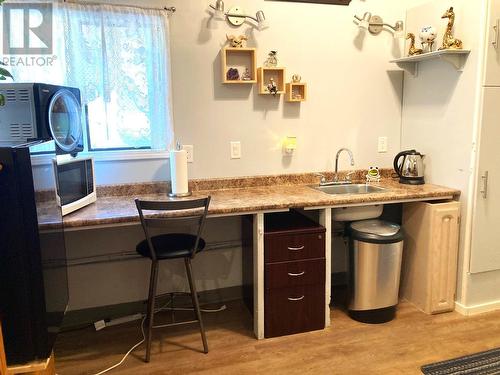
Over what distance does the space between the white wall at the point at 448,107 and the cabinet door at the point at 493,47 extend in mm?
44

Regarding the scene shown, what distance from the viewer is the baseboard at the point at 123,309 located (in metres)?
2.61

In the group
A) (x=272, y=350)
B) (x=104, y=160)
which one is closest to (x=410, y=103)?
(x=272, y=350)

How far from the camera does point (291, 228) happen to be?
2.40m

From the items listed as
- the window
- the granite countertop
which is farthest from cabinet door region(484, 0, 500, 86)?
the window

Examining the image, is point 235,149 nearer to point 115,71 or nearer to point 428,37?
point 115,71

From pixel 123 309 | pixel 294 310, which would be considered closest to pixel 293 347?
pixel 294 310

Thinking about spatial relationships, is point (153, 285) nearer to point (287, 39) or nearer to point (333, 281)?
point (333, 281)

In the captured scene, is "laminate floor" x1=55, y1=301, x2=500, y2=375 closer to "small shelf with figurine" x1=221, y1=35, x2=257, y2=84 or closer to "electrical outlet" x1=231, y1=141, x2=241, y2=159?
"electrical outlet" x1=231, y1=141, x2=241, y2=159

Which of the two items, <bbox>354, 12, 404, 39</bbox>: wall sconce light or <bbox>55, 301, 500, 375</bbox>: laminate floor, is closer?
<bbox>55, 301, 500, 375</bbox>: laminate floor

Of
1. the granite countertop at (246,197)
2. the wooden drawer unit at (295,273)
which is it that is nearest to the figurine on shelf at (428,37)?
the granite countertop at (246,197)

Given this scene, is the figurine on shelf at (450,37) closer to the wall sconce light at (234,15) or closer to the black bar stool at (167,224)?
the wall sconce light at (234,15)

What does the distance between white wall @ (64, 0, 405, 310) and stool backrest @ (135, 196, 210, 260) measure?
62cm

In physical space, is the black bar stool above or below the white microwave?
below

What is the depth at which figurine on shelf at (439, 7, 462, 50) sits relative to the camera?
247cm
